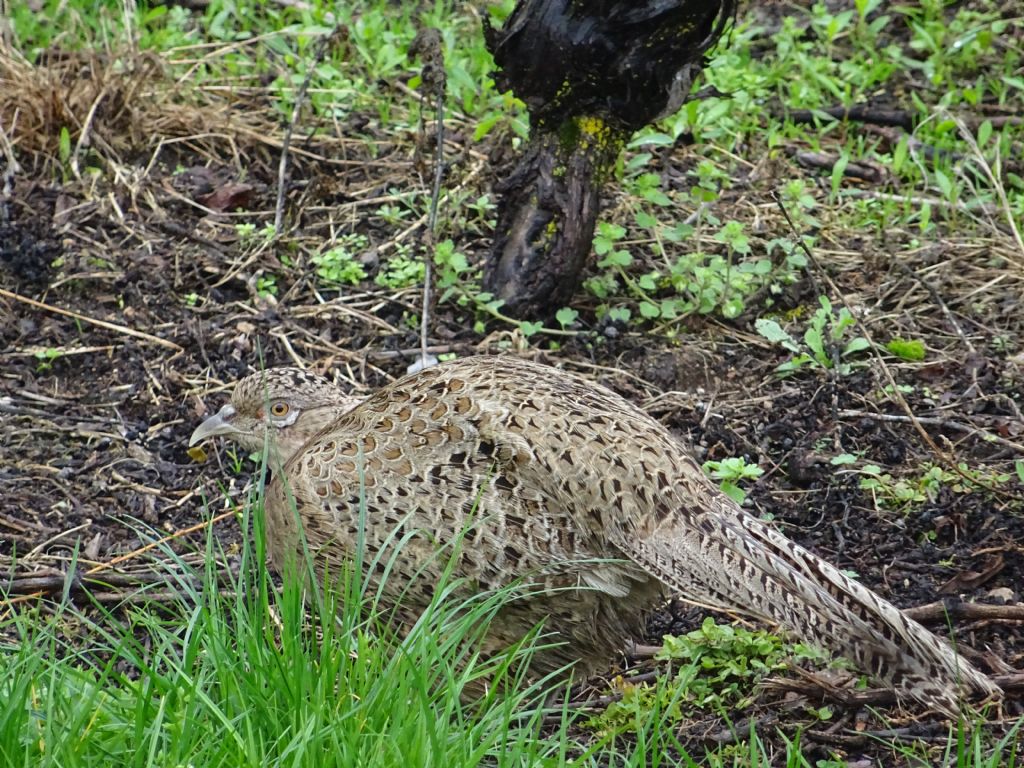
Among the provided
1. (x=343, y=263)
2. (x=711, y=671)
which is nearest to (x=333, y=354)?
(x=343, y=263)

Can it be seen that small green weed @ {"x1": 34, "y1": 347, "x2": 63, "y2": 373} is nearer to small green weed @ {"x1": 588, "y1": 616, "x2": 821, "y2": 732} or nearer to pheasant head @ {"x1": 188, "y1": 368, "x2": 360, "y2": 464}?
pheasant head @ {"x1": 188, "y1": 368, "x2": 360, "y2": 464}

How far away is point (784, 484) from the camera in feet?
18.3

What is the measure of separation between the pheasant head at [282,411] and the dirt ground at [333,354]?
38 cm

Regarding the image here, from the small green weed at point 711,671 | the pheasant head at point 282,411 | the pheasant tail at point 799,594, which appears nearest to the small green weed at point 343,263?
the pheasant head at point 282,411

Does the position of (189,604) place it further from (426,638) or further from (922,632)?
(922,632)

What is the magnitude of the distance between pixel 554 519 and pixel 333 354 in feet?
7.16

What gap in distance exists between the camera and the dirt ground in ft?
17.1

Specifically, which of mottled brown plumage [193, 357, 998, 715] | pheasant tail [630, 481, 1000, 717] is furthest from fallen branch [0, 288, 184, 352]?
pheasant tail [630, 481, 1000, 717]

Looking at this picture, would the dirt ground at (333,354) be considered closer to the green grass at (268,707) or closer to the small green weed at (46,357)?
the small green weed at (46,357)

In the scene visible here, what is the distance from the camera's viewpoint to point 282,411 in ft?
17.3

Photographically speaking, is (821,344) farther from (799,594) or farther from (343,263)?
(343,263)

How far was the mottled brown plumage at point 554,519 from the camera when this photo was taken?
13.8ft

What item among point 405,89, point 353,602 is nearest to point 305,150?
point 405,89

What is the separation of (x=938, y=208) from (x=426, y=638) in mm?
4420
